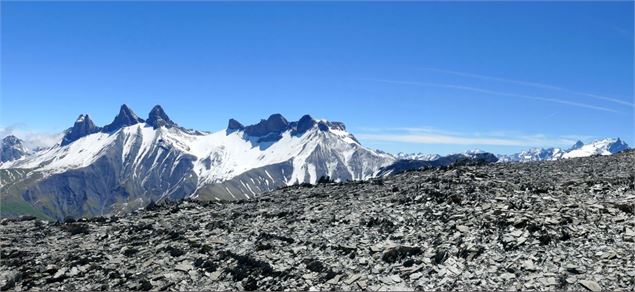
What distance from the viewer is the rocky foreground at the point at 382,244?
23.3 meters

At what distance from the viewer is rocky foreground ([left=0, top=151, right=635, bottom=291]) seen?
2331 cm

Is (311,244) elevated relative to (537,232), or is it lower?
lower

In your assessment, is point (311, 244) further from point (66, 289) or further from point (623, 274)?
point (623, 274)

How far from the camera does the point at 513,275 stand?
22.4 metres

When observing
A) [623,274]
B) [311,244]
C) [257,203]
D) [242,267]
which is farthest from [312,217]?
[623,274]

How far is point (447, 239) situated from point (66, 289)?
21605mm

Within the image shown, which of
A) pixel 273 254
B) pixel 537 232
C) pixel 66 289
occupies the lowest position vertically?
pixel 66 289

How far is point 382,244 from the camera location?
2791 cm


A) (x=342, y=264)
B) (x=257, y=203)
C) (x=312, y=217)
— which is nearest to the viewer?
(x=342, y=264)

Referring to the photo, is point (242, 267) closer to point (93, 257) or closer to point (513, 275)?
point (93, 257)

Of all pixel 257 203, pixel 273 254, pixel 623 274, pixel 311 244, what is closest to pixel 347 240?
pixel 311 244

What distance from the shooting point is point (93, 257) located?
3250 cm

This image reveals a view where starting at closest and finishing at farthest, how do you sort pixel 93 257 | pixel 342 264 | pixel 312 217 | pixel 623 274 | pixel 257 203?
pixel 623 274, pixel 342 264, pixel 93 257, pixel 312 217, pixel 257 203

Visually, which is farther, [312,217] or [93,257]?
[312,217]
